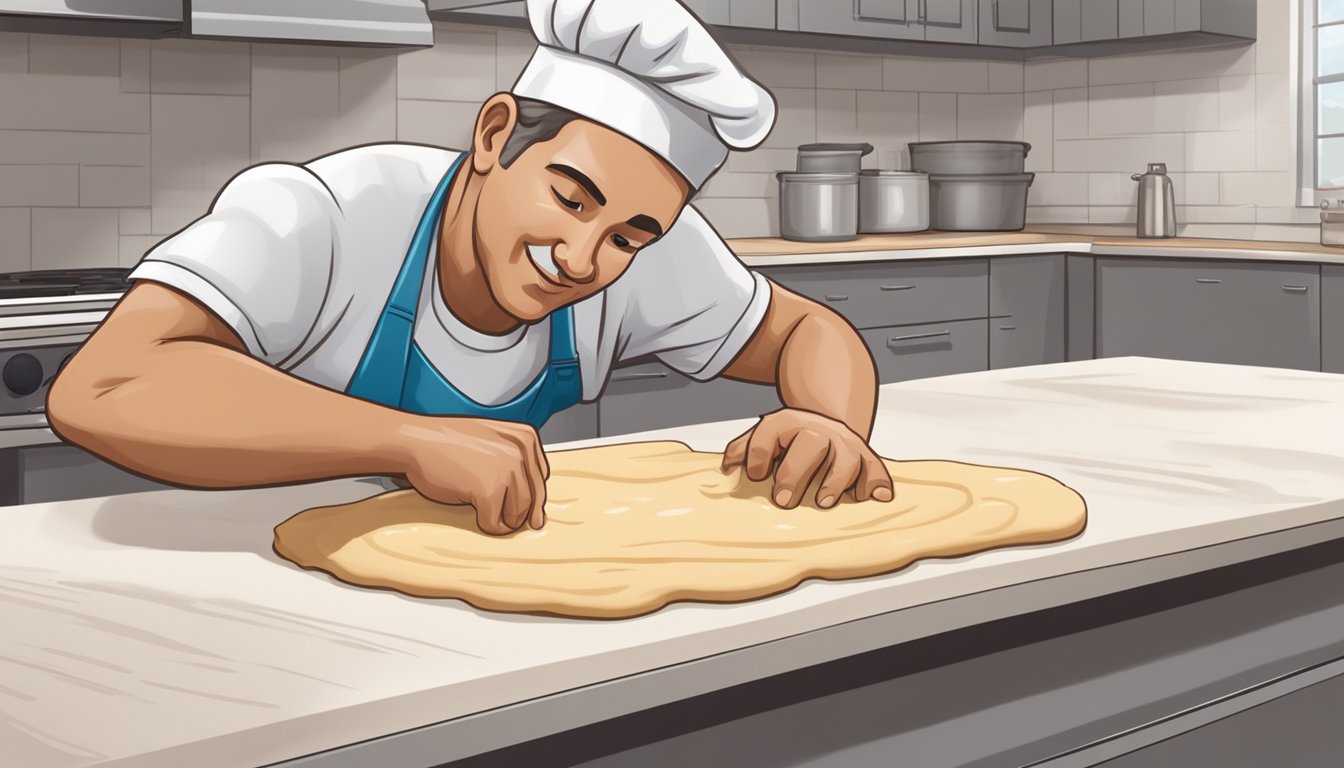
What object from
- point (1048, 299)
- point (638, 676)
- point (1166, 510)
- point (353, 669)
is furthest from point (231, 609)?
point (1048, 299)

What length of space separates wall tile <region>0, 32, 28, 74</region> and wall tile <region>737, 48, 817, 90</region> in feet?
6.49

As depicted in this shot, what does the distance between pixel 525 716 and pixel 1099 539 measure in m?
0.46

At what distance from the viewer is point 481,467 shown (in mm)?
862

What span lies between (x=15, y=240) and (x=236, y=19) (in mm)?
722

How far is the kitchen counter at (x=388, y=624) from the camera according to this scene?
2.00ft

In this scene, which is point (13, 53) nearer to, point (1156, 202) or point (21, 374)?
point (21, 374)

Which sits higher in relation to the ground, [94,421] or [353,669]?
[94,421]

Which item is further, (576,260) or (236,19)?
(236,19)

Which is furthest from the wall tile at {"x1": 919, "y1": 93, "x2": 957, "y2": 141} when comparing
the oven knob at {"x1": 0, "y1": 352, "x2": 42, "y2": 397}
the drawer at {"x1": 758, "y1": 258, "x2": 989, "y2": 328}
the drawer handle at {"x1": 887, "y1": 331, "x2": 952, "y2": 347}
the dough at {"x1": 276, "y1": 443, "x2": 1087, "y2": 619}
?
the dough at {"x1": 276, "y1": 443, "x2": 1087, "y2": 619}

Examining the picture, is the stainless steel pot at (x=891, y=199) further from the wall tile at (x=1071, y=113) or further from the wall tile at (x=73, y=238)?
the wall tile at (x=73, y=238)

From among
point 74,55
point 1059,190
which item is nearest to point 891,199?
point 1059,190

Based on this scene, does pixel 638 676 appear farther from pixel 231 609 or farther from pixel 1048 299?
pixel 1048 299

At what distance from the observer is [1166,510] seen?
101cm

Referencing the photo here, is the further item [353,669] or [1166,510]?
[1166,510]
